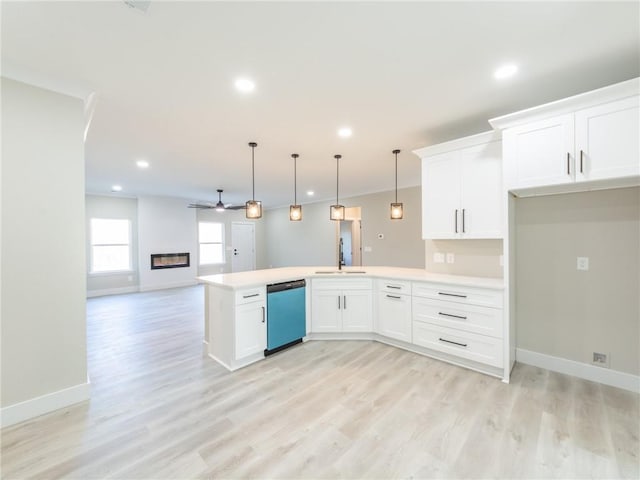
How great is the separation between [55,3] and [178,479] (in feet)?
9.10

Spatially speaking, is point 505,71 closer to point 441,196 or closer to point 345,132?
point 441,196

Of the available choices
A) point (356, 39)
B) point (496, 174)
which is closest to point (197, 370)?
point (356, 39)

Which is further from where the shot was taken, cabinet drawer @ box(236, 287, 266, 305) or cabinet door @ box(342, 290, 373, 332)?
cabinet door @ box(342, 290, 373, 332)

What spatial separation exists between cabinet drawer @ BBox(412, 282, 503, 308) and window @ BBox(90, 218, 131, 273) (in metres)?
7.83

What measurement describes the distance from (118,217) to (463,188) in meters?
8.33

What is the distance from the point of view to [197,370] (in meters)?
2.94

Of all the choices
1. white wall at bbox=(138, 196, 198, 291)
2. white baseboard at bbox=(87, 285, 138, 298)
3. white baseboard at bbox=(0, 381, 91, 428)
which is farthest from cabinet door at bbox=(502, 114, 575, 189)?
white baseboard at bbox=(87, 285, 138, 298)

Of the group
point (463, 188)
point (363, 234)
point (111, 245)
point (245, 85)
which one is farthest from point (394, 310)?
point (111, 245)

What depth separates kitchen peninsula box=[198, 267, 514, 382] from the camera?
2.74m

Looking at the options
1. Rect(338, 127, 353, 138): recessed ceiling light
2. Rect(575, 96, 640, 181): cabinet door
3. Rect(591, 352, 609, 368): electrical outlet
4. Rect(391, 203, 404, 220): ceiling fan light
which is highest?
Rect(338, 127, 353, 138): recessed ceiling light

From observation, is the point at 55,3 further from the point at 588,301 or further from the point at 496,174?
the point at 588,301

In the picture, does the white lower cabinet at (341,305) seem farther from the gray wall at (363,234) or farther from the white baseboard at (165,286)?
the white baseboard at (165,286)

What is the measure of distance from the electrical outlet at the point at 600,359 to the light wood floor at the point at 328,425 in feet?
0.67

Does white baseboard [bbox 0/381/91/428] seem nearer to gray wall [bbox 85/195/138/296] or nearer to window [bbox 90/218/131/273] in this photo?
gray wall [bbox 85/195/138/296]
